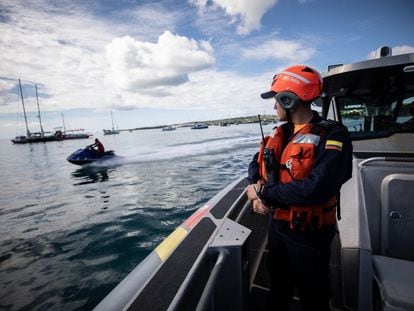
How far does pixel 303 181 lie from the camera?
1.46 m

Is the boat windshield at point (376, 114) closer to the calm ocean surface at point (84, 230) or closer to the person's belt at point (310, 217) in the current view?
the person's belt at point (310, 217)

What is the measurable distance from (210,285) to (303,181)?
2.66 ft

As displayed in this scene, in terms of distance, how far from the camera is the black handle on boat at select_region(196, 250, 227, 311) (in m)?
1.10

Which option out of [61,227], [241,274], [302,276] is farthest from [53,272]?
[302,276]

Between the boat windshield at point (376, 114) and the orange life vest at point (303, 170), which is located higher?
the boat windshield at point (376, 114)

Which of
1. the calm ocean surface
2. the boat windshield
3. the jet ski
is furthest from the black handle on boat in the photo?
the jet ski

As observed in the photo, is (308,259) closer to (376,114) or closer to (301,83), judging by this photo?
(301,83)

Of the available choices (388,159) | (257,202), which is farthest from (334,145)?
(388,159)

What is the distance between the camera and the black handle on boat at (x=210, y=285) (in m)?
1.10

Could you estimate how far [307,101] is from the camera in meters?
1.58

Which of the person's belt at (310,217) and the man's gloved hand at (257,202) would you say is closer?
the person's belt at (310,217)

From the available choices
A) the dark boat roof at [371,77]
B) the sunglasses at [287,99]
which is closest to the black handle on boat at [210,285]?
the sunglasses at [287,99]

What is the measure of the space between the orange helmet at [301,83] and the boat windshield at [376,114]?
237 centimetres

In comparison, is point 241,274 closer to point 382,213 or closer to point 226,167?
point 382,213
